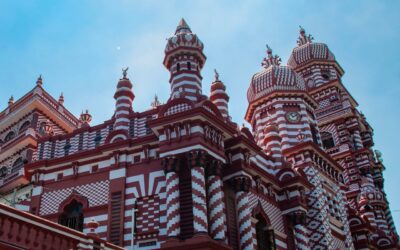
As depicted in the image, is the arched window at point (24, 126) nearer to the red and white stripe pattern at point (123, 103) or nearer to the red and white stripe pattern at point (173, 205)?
the red and white stripe pattern at point (123, 103)

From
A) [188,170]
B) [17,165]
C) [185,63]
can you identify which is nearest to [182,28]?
[185,63]

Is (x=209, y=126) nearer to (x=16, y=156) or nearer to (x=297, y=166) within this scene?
(x=297, y=166)

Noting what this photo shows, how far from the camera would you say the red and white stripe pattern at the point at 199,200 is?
17236mm

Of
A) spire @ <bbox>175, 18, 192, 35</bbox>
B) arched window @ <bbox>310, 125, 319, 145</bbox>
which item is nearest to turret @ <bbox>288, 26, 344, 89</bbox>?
arched window @ <bbox>310, 125, 319, 145</bbox>

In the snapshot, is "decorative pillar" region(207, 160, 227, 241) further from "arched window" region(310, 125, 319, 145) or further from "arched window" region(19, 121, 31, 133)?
"arched window" region(19, 121, 31, 133)

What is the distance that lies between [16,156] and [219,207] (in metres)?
18.0

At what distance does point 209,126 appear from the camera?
765 inches

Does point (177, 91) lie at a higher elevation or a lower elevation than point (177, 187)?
higher

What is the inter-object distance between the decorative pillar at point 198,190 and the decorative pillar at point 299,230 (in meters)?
6.93

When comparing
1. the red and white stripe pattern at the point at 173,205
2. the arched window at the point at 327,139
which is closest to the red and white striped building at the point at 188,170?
the red and white stripe pattern at the point at 173,205

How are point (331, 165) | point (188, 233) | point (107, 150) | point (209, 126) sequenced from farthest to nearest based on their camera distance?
point (331, 165) < point (107, 150) < point (209, 126) < point (188, 233)

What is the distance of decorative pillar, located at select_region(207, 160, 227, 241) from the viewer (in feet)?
58.9

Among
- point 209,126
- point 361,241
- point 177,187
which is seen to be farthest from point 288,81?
point 177,187

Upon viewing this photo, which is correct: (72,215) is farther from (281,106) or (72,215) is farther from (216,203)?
(281,106)
